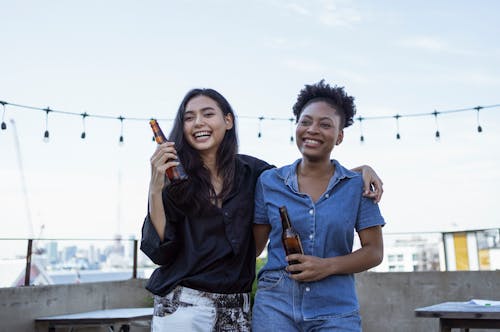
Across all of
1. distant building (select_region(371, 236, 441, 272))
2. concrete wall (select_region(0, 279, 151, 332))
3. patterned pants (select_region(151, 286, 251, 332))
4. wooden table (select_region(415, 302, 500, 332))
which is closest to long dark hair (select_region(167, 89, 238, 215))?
patterned pants (select_region(151, 286, 251, 332))

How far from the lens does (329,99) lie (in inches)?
98.3

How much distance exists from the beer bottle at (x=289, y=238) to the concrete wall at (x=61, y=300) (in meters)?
4.94

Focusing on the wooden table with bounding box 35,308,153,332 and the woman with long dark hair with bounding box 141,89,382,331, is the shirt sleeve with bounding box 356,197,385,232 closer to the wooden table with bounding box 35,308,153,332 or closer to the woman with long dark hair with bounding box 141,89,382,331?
the woman with long dark hair with bounding box 141,89,382,331

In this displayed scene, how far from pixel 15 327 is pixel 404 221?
8.61 meters

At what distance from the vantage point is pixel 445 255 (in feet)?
28.2

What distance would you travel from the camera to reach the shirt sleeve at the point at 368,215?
2.25 m

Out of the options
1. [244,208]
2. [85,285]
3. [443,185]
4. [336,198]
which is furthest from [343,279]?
[443,185]

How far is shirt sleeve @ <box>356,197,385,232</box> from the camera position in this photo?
2.25 metres

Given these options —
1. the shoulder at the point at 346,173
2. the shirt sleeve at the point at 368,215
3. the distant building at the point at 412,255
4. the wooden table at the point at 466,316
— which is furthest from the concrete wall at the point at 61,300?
the shirt sleeve at the point at 368,215

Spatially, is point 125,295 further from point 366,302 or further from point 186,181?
point 186,181

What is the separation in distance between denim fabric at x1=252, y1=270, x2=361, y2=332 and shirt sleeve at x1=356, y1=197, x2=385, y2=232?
1.08 ft

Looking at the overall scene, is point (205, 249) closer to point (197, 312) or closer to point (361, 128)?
point (197, 312)

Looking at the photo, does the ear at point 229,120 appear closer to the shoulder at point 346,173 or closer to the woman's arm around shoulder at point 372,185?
the shoulder at point 346,173

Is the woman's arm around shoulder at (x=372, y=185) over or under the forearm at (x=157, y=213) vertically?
over
